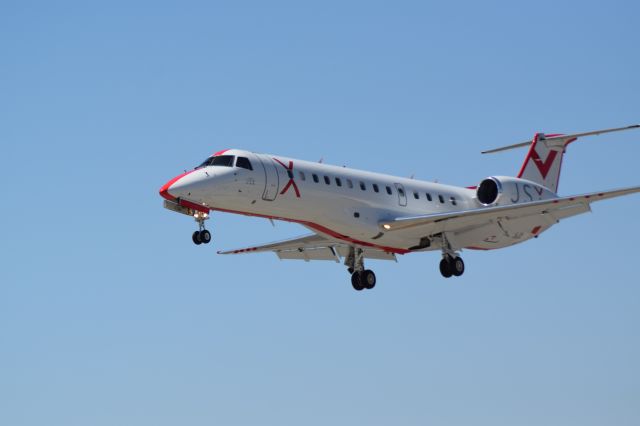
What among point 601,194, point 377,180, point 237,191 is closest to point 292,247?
point 377,180

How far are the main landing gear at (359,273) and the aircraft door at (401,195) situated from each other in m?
2.10

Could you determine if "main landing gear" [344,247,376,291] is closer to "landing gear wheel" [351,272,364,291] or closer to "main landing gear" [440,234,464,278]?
"landing gear wheel" [351,272,364,291]

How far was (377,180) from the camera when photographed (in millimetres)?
→ 35969

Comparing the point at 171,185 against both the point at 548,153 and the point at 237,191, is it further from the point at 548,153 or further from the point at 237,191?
the point at 548,153

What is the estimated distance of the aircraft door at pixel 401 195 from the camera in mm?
36312

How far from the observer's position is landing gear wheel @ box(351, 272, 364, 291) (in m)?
37.4

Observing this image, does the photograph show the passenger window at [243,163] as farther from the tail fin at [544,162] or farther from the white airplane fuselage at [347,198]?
the tail fin at [544,162]

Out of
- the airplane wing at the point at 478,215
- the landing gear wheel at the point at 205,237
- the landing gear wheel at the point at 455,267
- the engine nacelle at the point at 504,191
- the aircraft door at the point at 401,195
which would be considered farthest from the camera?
the engine nacelle at the point at 504,191

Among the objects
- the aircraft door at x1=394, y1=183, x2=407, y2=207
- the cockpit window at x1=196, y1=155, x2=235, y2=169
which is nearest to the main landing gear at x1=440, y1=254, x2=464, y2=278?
the aircraft door at x1=394, y1=183, x2=407, y2=207

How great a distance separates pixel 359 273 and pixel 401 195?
109 inches

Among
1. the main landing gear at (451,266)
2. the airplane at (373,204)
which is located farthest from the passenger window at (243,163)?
the main landing gear at (451,266)

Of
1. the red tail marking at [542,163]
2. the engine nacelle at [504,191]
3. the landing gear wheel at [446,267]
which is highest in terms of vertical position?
the red tail marking at [542,163]

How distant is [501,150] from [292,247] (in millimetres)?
7505

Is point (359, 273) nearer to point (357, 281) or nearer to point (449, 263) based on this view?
point (357, 281)
